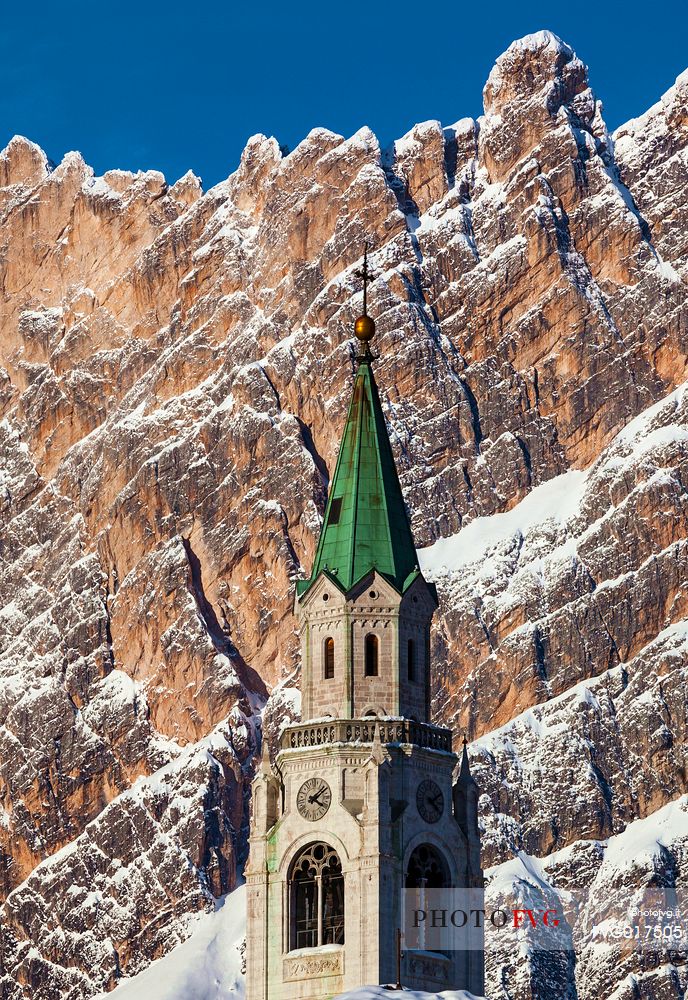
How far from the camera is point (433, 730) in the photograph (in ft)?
291

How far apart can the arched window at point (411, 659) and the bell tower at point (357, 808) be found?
26 mm

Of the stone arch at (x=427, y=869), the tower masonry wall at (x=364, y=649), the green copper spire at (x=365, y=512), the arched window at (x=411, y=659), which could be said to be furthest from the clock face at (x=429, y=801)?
the green copper spire at (x=365, y=512)

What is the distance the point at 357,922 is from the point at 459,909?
3171 millimetres

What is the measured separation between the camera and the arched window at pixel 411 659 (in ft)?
292

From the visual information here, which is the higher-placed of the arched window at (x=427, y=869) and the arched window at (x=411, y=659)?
the arched window at (x=411, y=659)

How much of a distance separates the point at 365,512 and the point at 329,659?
16.1 ft

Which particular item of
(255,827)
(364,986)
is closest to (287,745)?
(255,827)

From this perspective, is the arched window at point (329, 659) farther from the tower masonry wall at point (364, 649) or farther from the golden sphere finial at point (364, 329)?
the golden sphere finial at point (364, 329)

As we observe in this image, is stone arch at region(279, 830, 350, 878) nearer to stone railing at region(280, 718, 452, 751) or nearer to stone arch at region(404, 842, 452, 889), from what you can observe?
stone arch at region(404, 842, 452, 889)

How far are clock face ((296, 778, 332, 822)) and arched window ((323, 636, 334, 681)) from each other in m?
2.81

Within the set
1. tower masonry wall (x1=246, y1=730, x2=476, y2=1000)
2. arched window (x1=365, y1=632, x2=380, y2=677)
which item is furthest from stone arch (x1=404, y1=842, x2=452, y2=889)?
arched window (x1=365, y1=632, x2=380, y2=677)

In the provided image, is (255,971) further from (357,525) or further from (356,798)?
(357,525)

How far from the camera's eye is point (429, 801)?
290 ft

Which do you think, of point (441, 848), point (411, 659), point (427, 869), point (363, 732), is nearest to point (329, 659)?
point (411, 659)
